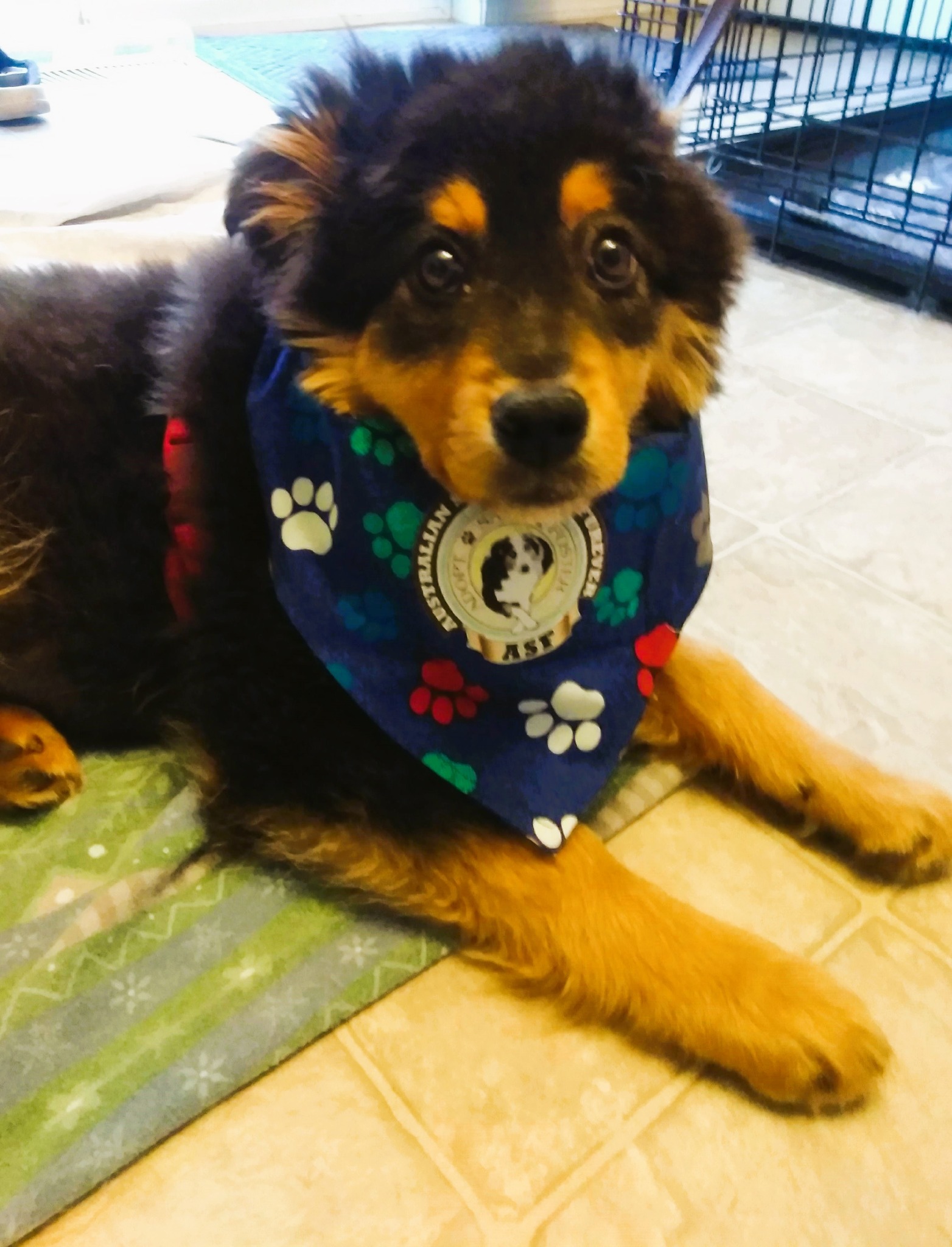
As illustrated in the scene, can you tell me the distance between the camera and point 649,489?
1584 millimetres

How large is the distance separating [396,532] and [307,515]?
0.48 ft

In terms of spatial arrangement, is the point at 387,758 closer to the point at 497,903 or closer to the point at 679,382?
the point at 497,903

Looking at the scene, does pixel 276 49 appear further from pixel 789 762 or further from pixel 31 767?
pixel 789 762

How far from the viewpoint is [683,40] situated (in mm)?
4277

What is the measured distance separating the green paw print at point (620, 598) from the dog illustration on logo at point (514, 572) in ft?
0.40

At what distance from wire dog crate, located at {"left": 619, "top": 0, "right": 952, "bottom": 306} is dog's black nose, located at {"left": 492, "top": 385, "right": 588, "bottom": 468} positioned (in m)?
2.62

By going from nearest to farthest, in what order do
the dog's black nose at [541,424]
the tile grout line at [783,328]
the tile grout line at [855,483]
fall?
the dog's black nose at [541,424] → the tile grout line at [855,483] → the tile grout line at [783,328]

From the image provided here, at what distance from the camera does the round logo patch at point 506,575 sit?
1.52 m

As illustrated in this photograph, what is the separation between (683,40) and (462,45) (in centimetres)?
328

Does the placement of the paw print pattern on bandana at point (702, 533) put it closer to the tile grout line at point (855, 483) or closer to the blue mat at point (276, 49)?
the tile grout line at point (855, 483)

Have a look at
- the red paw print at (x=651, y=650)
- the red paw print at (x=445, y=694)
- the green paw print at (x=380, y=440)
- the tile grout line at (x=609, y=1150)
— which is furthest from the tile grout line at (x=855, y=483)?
the tile grout line at (x=609, y=1150)

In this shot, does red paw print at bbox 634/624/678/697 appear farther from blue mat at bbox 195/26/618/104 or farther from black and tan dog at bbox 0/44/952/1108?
blue mat at bbox 195/26/618/104

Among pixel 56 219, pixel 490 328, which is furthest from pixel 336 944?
pixel 56 219

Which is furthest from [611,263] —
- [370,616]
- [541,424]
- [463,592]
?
[370,616]
